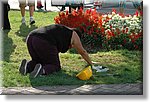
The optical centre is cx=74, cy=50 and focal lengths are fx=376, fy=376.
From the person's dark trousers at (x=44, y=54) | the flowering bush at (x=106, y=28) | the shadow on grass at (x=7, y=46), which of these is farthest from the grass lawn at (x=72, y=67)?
the flowering bush at (x=106, y=28)

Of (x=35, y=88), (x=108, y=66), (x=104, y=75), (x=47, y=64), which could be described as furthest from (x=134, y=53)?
(x=35, y=88)

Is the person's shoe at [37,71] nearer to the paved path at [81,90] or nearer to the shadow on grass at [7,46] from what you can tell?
the paved path at [81,90]

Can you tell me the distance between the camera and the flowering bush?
641 centimetres

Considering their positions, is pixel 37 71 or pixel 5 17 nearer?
pixel 37 71

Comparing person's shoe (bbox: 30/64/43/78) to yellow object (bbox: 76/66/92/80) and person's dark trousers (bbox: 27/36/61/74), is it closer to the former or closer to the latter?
person's dark trousers (bbox: 27/36/61/74)

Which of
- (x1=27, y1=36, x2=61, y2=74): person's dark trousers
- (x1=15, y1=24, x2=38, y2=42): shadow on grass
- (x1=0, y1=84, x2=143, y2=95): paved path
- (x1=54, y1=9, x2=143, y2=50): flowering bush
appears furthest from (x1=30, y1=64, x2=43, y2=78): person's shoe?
→ (x1=15, y1=24, x2=38, y2=42): shadow on grass

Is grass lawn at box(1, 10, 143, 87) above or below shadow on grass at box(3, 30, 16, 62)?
below

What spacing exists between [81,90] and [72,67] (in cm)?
93

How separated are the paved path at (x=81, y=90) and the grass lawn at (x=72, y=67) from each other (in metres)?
0.12

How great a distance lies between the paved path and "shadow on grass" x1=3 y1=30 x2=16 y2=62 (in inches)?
54.5

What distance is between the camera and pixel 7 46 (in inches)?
255

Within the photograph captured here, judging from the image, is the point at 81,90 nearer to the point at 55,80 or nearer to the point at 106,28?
the point at 55,80

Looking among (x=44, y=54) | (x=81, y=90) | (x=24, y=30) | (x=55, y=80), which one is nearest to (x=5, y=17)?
(x=24, y=30)

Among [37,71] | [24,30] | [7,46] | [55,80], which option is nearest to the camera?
[55,80]
